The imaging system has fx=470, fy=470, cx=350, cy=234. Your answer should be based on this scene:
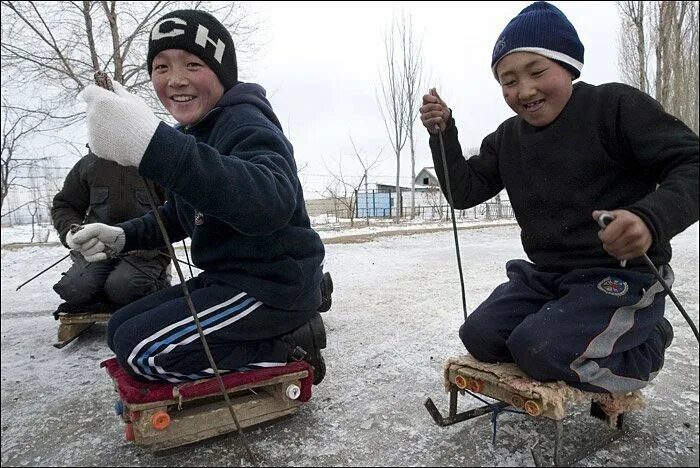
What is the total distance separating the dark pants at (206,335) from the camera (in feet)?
5.01

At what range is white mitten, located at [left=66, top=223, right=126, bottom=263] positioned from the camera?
74.3 inches

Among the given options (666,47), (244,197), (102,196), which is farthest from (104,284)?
(666,47)

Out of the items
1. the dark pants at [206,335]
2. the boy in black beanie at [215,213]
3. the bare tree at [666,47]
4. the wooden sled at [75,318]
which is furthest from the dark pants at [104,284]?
the bare tree at [666,47]

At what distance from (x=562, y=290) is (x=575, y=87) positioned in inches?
29.7

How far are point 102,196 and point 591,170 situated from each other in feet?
9.53

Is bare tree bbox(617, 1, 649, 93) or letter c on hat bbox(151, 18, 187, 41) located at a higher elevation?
bare tree bbox(617, 1, 649, 93)

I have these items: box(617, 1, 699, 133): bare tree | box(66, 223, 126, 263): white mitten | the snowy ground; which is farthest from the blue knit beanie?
box(617, 1, 699, 133): bare tree

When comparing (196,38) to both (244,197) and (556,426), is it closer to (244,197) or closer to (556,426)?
(244,197)

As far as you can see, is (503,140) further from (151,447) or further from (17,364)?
(17,364)

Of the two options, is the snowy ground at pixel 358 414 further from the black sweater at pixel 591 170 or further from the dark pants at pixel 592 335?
the black sweater at pixel 591 170

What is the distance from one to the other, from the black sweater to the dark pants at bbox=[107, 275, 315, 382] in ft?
3.25

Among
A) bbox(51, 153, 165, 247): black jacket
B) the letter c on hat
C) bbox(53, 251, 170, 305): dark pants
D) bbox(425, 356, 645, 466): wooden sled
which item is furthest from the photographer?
bbox(51, 153, 165, 247): black jacket

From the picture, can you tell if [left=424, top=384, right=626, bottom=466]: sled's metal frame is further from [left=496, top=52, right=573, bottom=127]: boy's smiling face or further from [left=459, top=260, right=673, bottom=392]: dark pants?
[left=496, top=52, right=573, bottom=127]: boy's smiling face

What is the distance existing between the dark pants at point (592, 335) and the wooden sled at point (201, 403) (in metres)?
0.70
